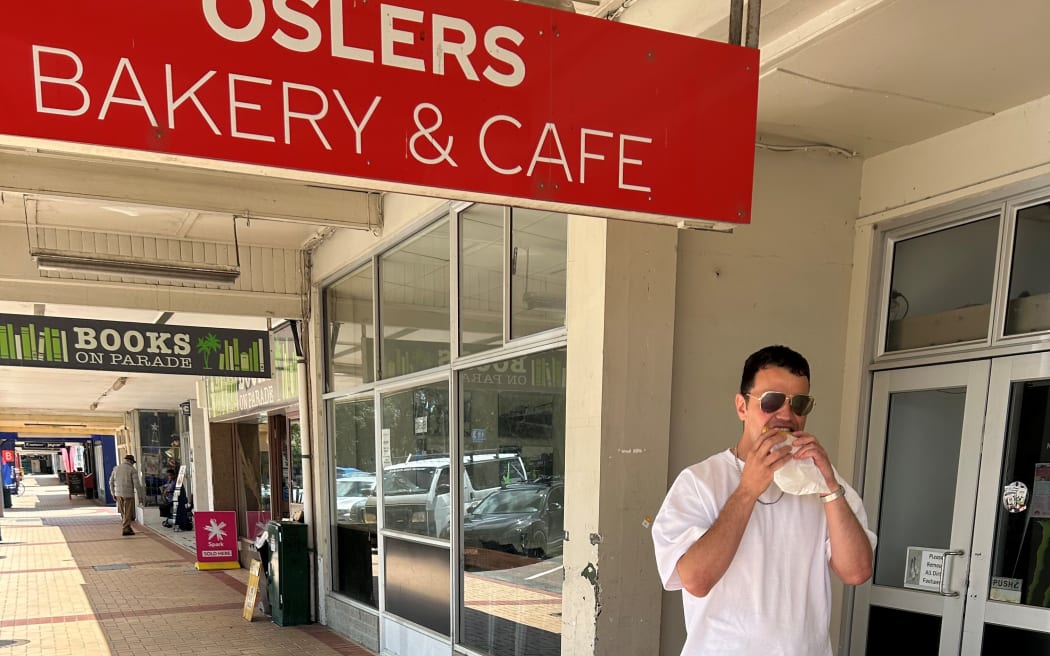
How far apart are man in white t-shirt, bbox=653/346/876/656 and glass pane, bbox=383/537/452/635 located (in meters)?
3.58

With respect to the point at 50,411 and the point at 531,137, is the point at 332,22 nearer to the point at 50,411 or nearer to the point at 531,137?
the point at 531,137

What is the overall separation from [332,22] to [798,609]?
1.79 meters

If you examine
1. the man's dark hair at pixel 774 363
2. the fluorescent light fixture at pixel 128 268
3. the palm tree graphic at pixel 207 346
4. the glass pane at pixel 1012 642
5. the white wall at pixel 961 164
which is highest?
the white wall at pixel 961 164

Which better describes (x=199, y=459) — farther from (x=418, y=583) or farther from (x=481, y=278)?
(x=481, y=278)

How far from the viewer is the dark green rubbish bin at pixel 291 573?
6996 mm

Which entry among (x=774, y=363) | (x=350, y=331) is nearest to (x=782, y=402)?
(x=774, y=363)

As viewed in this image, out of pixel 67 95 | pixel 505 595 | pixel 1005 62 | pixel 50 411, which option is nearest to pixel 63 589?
pixel 505 595

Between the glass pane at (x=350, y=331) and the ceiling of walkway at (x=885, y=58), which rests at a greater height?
the ceiling of walkway at (x=885, y=58)

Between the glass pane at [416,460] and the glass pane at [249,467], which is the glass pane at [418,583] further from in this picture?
the glass pane at [249,467]

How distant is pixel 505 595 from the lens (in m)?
4.38

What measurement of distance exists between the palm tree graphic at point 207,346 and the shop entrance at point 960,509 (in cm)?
584

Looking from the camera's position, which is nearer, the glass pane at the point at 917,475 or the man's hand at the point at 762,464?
the man's hand at the point at 762,464

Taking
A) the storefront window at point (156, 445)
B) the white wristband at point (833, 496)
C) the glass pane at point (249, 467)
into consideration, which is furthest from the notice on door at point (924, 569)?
the storefront window at point (156, 445)

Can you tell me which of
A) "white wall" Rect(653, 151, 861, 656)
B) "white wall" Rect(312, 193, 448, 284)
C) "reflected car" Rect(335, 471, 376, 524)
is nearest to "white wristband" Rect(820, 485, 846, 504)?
"white wall" Rect(653, 151, 861, 656)
